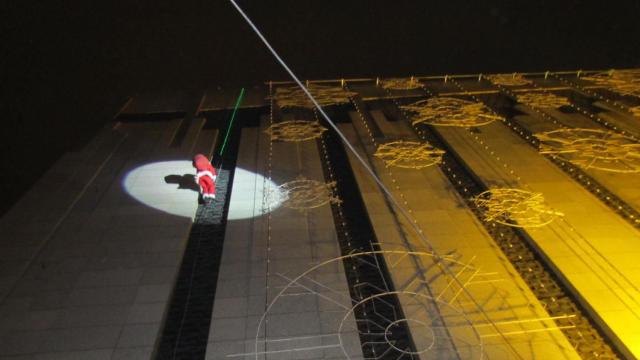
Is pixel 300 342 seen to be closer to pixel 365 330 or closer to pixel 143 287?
pixel 365 330

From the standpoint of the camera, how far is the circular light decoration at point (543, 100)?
19.3 ft

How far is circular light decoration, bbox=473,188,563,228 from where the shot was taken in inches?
142

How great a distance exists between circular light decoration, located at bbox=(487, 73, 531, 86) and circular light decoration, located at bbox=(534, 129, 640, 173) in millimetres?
1832

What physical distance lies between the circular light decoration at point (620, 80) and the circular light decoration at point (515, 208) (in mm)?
3472

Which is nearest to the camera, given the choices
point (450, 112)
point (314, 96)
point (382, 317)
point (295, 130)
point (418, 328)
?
point (418, 328)

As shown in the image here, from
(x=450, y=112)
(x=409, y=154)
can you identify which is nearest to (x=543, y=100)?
(x=450, y=112)

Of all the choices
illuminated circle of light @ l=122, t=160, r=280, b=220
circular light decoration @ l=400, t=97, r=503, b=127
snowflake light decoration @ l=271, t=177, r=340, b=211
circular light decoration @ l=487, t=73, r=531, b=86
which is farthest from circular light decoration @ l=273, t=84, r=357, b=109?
circular light decoration @ l=487, t=73, r=531, b=86

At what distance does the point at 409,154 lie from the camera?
4.79 metres

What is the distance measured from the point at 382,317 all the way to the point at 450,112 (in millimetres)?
3511

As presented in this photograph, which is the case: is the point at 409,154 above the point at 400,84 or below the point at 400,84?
below

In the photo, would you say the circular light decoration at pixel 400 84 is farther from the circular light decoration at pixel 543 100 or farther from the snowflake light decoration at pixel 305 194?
Answer: the snowflake light decoration at pixel 305 194

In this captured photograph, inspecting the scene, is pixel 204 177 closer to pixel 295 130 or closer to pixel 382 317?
pixel 295 130

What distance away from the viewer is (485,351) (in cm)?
253

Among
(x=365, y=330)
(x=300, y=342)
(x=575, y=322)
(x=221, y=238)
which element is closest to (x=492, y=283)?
(x=575, y=322)
